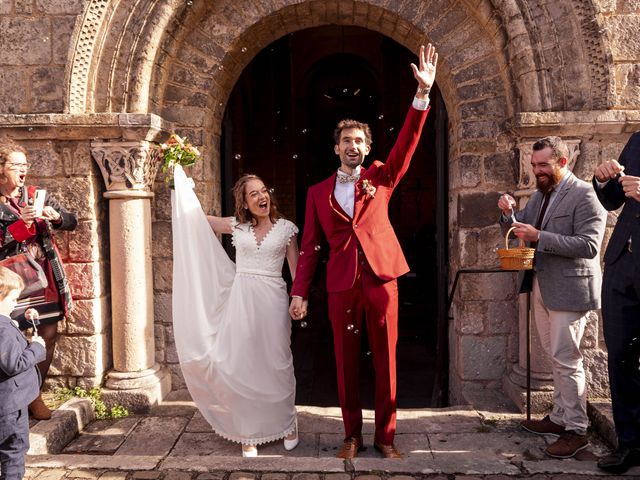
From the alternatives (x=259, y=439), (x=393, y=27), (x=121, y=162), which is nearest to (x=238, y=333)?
(x=259, y=439)

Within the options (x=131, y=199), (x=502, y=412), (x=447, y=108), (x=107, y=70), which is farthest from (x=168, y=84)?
(x=502, y=412)

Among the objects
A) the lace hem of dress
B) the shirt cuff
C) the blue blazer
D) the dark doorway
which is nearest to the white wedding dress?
the lace hem of dress

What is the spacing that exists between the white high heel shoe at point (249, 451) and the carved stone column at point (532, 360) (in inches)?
80.4

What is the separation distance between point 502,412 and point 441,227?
1741 millimetres

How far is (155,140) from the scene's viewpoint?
176 inches

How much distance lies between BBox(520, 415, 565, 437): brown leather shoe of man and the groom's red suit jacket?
146cm

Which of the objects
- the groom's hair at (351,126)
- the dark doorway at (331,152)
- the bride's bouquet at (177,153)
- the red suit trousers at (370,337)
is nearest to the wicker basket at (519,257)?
the red suit trousers at (370,337)

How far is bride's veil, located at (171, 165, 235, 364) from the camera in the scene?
3701 millimetres

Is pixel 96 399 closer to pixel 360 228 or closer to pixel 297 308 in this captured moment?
pixel 297 308

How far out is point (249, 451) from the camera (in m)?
3.55

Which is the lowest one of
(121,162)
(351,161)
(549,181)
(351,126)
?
(549,181)

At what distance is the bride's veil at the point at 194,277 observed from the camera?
146 inches

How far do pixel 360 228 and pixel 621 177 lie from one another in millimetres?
1476

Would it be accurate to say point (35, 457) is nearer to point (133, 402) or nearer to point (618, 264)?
point (133, 402)
